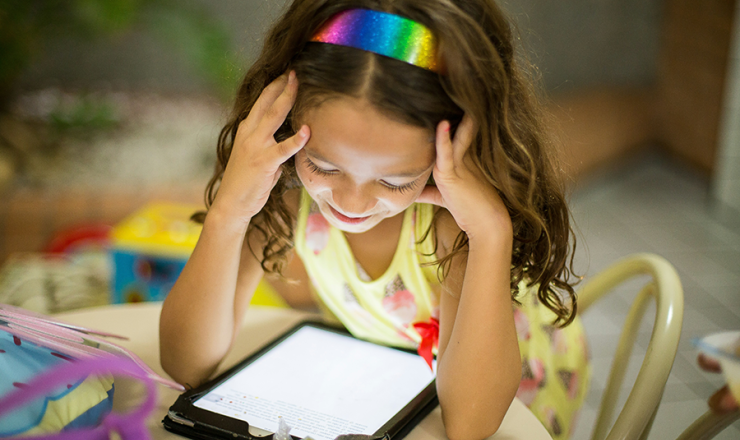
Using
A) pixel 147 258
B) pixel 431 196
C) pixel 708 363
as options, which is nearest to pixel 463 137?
pixel 431 196

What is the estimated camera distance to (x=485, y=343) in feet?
2.51

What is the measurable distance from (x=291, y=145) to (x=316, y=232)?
313 millimetres

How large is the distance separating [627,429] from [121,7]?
252 cm

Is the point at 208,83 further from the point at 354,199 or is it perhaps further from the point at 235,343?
the point at 354,199

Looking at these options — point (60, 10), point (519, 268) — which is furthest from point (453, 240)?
point (60, 10)

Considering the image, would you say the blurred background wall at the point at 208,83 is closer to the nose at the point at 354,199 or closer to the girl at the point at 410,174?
the girl at the point at 410,174

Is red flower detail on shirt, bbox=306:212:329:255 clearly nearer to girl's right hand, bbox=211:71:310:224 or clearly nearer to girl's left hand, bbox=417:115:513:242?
girl's right hand, bbox=211:71:310:224

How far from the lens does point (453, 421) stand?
73 cm

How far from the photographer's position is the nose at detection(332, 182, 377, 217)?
73cm

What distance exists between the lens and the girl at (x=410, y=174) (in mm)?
688

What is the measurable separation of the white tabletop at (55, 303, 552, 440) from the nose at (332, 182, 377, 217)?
0.90ft

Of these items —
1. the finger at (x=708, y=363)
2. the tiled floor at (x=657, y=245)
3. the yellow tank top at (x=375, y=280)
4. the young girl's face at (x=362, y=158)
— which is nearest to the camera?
the finger at (x=708, y=363)

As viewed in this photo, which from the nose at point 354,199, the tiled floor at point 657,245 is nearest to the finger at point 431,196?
the nose at point 354,199

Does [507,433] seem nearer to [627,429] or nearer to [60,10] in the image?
[627,429]
